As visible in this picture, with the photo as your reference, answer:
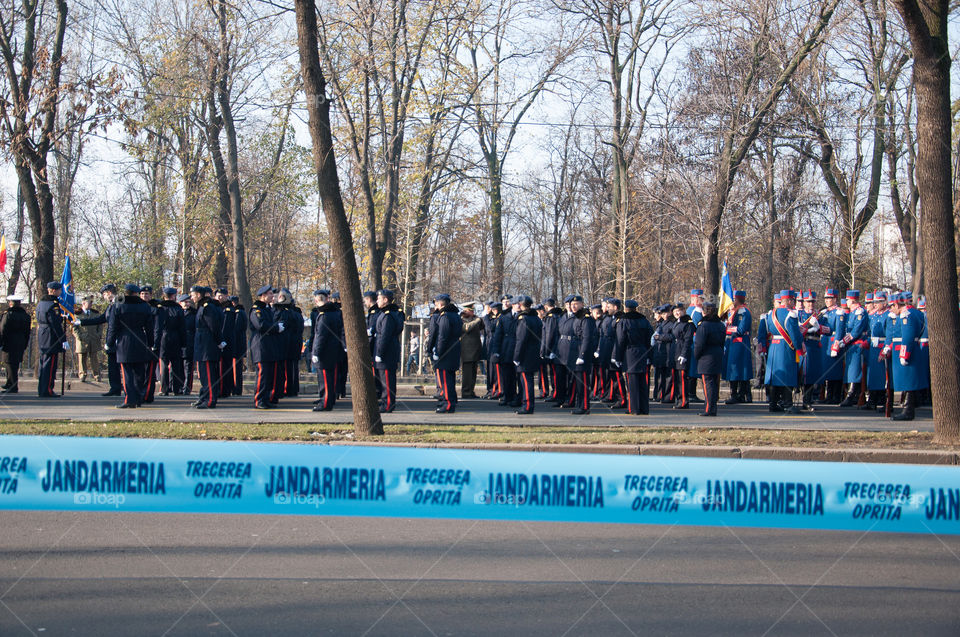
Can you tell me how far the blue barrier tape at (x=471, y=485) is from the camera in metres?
5.17

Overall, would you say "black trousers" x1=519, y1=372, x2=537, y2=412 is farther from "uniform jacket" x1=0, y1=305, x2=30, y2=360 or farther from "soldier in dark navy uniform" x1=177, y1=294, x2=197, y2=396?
"uniform jacket" x1=0, y1=305, x2=30, y2=360

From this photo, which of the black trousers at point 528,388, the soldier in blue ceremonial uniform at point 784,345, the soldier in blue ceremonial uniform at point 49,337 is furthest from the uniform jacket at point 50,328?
the soldier in blue ceremonial uniform at point 784,345

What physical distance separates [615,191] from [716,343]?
60.8 feet

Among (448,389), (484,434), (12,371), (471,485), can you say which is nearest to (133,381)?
(12,371)

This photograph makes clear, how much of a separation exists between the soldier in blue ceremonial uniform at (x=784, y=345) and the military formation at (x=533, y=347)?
0.08 feet

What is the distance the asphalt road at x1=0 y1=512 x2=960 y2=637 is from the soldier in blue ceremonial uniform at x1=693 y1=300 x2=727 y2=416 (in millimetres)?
7289

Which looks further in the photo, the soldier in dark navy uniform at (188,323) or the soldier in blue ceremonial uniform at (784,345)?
the soldier in dark navy uniform at (188,323)

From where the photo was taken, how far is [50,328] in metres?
16.3

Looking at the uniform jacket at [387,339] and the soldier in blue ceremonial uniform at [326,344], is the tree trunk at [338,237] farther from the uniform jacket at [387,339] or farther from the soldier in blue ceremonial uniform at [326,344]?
the soldier in blue ceremonial uniform at [326,344]

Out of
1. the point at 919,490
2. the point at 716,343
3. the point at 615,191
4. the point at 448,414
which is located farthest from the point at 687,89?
the point at 919,490

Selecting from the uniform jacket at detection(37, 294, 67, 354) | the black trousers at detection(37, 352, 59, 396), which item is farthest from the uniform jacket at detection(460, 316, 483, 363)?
the black trousers at detection(37, 352, 59, 396)

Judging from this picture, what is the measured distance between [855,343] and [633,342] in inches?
182

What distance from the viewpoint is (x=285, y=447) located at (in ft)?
19.2

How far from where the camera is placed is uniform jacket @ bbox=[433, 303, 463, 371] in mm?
14797
